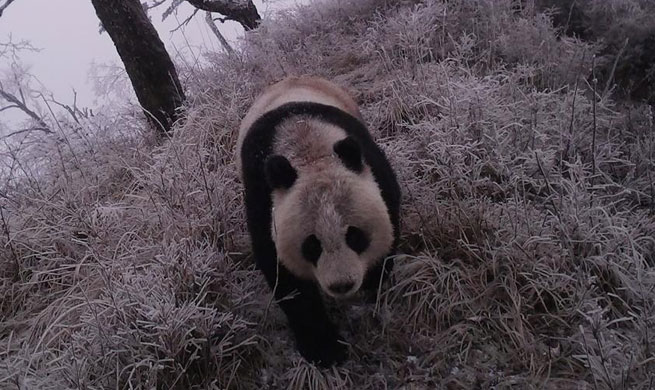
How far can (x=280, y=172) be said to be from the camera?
2900 millimetres

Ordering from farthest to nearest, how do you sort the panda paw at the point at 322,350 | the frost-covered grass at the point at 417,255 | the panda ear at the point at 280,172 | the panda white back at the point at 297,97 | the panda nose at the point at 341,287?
the panda white back at the point at 297,97
the panda paw at the point at 322,350
the frost-covered grass at the point at 417,255
the panda ear at the point at 280,172
the panda nose at the point at 341,287

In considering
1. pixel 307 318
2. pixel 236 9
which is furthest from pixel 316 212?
pixel 236 9

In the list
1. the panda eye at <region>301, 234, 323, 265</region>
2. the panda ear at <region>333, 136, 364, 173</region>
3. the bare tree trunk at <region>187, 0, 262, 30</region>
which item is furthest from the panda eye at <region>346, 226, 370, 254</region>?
the bare tree trunk at <region>187, 0, 262, 30</region>

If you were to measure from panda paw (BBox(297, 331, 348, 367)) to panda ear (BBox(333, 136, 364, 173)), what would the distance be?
979 mm

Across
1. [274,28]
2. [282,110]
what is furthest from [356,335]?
[274,28]

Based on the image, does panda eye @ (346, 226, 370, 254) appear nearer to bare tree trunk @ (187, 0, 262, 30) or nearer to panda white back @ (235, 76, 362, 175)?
panda white back @ (235, 76, 362, 175)

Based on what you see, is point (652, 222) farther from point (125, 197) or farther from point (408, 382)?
point (125, 197)

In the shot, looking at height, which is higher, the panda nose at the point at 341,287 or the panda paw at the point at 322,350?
the panda nose at the point at 341,287

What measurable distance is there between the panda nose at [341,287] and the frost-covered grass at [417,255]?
24.5 inches

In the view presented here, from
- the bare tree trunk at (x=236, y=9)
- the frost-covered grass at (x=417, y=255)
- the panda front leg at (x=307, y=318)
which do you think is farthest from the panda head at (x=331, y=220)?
the bare tree trunk at (x=236, y=9)

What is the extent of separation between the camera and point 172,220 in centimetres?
396

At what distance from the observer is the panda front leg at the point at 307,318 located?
3117mm

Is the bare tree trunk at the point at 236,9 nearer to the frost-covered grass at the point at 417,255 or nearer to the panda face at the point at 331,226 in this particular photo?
the frost-covered grass at the point at 417,255

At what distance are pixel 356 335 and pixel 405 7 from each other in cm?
497
